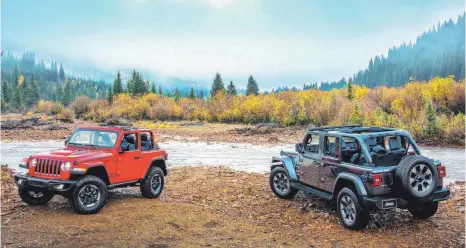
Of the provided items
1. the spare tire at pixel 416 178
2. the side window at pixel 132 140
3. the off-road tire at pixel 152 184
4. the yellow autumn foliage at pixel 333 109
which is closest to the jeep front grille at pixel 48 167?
the side window at pixel 132 140

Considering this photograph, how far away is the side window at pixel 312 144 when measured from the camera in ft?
30.6

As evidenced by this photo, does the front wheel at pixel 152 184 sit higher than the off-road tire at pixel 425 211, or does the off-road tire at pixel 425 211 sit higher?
the front wheel at pixel 152 184

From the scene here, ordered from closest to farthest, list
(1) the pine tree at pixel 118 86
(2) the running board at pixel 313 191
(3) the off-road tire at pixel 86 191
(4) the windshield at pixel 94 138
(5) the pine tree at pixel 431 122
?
(3) the off-road tire at pixel 86 191, (2) the running board at pixel 313 191, (4) the windshield at pixel 94 138, (5) the pine tree at pixel 431 122, (1) the pine tree at pixel 118 86

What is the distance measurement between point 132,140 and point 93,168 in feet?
4.93

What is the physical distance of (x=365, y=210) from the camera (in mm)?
7367

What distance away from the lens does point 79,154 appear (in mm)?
8570

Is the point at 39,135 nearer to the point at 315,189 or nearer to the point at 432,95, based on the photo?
the point at 315,189

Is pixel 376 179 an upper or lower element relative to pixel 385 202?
upper

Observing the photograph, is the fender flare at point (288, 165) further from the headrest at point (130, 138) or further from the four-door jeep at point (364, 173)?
the headrest at point (130, 138)

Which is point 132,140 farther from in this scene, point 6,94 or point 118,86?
point 6,94

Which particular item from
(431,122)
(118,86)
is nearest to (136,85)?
(118,86)

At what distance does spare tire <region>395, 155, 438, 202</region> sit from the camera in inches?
281

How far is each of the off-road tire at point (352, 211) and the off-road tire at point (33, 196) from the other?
20.9ft

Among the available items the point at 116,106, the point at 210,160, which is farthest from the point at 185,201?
the point at 116,106
